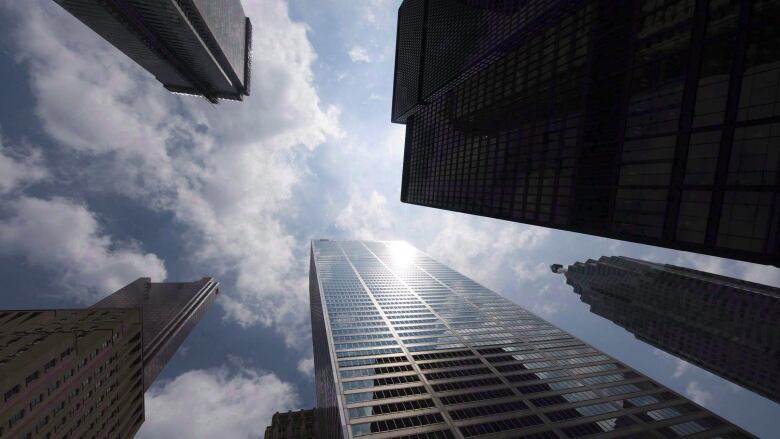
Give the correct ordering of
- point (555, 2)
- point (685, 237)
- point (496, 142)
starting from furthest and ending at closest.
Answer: point (496, 142) → point (555, 2) → point (685, 237)

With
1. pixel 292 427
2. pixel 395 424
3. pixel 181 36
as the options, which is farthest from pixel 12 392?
pixel 292 427

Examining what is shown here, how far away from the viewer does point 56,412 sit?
45.3m

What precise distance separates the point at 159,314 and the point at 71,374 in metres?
143

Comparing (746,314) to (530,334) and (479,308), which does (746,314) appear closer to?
(530,334)

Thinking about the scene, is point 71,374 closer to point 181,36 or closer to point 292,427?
point 181,36

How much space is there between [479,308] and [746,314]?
350ft

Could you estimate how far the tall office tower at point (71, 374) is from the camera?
131 feet

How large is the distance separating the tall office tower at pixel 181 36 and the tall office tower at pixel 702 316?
218 m

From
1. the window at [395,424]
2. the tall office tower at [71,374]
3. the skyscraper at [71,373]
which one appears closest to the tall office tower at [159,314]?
the skyscraper at [71,373]

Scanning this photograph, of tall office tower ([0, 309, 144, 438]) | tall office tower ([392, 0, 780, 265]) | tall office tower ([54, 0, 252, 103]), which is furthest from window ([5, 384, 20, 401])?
tall office tower ([54, 0, 252, 103])

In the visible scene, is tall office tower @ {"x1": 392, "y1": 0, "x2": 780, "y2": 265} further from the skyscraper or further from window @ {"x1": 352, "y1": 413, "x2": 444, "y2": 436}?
the skyscraper

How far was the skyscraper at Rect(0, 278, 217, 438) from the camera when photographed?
40.1 m

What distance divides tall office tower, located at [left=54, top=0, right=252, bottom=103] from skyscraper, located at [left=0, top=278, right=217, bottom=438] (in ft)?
255

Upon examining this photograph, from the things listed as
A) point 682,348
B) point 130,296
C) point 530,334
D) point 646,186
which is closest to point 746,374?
point 682,348
